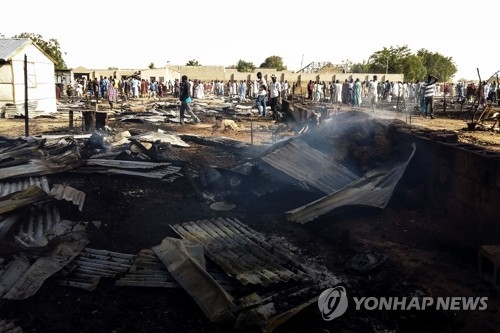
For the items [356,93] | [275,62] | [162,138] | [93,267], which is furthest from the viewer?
[275,62]

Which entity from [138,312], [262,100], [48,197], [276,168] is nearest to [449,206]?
[276,168]

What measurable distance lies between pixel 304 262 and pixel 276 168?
2.42 meters

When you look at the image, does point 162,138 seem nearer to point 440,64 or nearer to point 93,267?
point 93,267

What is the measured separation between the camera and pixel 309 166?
23.1ft

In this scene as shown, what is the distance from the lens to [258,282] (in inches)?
151

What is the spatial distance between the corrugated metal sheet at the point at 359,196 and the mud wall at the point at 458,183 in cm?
26

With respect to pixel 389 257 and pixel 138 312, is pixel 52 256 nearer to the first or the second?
pixel 138 312

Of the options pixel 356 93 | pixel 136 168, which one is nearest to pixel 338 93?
pixel 356 93

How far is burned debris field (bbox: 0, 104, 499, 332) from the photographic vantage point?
3.55 m

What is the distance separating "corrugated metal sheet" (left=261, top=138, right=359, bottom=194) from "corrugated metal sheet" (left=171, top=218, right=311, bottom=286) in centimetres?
149

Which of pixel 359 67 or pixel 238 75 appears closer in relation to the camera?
pixel 238 75

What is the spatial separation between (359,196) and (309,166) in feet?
4.36

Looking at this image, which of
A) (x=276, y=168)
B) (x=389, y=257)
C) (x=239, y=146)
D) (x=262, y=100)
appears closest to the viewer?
(x=389, y=257)

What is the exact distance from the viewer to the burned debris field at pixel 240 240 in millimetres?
3547
